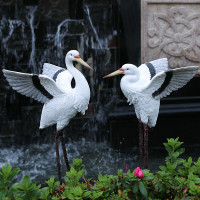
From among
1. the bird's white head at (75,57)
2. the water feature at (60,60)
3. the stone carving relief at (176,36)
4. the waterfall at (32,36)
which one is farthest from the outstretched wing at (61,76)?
the waterfall at (32,36)

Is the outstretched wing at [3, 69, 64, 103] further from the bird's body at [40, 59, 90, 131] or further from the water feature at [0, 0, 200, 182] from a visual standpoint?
the water feature at [0, 0, 200, 182]

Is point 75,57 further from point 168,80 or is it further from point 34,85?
point 168,80

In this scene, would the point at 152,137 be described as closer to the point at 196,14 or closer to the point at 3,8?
the point at 196,14

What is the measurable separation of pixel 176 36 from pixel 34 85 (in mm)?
2060

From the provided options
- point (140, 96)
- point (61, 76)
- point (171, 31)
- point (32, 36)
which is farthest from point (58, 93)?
point (32, 36)

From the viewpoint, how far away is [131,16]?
349 cm

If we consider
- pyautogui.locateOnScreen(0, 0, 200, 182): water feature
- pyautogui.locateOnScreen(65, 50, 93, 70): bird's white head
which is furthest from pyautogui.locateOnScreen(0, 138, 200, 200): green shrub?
pyautogui.locateOnScreen(0, 0, 200, 182): water feature

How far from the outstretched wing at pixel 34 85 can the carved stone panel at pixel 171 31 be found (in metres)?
1.64

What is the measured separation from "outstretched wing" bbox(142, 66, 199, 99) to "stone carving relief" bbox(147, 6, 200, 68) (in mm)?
1407

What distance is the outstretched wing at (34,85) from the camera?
6.66 ft

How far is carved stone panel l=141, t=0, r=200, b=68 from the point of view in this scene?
137 inches

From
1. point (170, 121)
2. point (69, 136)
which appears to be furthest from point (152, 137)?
point (69, 136)

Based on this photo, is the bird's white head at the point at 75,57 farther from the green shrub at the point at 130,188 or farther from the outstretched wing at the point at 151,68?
the green shrub at the point at 130,188

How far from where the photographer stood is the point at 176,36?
140 inches
